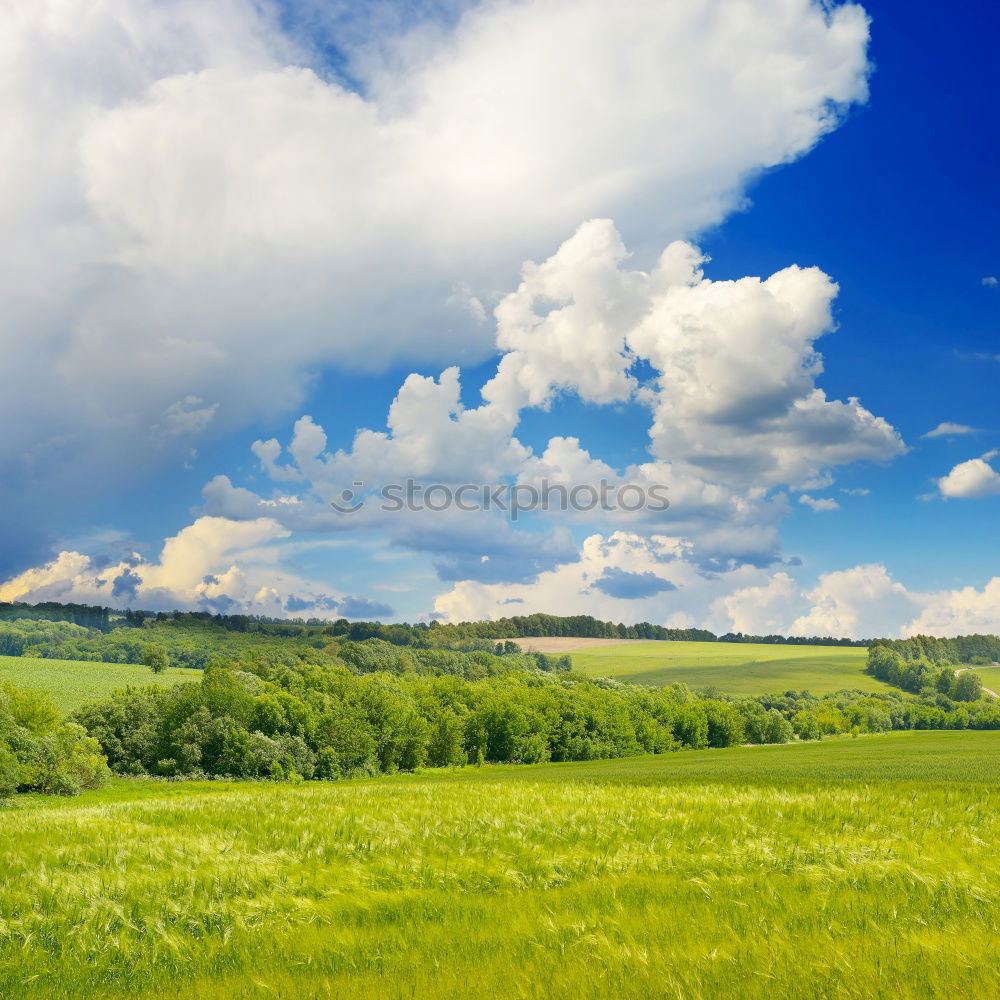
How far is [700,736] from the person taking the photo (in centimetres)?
13600

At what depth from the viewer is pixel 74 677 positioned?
13412 cm

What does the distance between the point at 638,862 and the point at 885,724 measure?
181 m

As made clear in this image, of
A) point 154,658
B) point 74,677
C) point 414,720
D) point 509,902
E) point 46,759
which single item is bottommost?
point 414,720

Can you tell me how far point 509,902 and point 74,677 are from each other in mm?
150597

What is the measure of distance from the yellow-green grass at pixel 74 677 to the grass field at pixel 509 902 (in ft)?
352

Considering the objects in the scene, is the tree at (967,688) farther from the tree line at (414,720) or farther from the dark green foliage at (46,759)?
the dark green foliage at (46,759)

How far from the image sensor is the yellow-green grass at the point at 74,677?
115 metres

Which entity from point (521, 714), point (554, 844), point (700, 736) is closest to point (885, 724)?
point (700, 736)

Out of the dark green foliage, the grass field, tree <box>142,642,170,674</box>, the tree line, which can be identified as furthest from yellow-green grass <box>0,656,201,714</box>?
the grass field

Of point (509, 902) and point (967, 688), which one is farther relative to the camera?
point (967, 688)

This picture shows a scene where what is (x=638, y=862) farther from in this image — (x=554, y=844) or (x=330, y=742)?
(x=330, y=742)

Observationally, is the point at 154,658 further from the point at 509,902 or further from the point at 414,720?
the point at 509,902

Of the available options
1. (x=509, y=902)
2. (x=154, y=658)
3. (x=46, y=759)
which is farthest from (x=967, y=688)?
(x=509, y=902)

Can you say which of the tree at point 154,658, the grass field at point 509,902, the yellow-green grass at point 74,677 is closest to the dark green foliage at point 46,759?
the yellow-green grass at point 74,677
